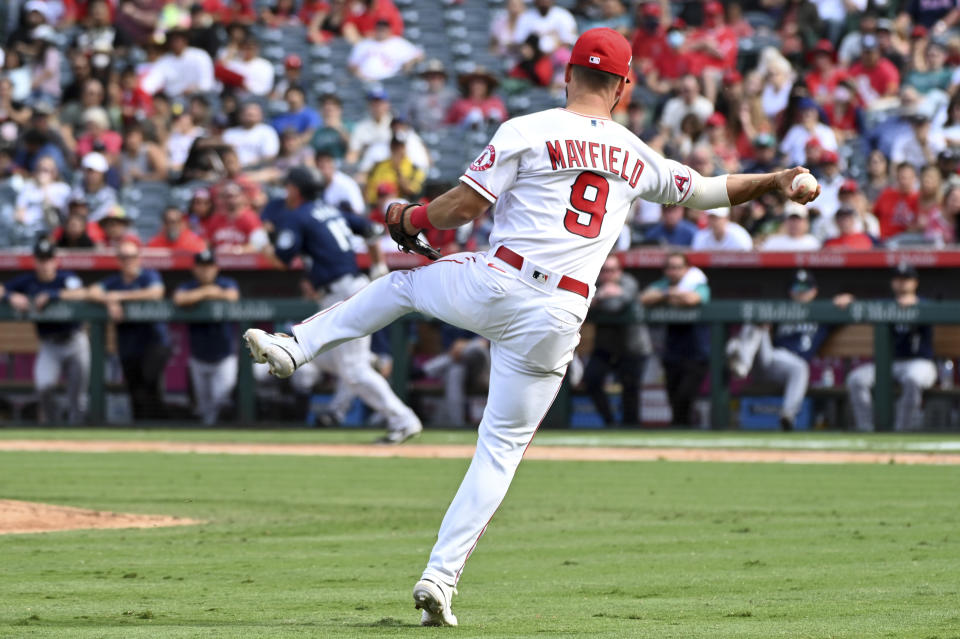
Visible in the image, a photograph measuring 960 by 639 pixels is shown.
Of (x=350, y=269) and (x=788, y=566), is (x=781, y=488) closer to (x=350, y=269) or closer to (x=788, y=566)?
(x=788, y=566)

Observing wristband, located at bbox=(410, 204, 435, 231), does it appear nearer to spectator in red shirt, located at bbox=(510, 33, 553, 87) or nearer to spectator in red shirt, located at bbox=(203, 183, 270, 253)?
spectator in red shirt, located at bbox=(203, 183, 270, 253)

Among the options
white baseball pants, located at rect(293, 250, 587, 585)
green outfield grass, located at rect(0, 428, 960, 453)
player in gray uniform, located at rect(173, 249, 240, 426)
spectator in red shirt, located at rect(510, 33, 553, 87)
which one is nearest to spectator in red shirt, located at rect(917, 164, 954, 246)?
green outfield grass, located at rect(0, 428, 960, 453)

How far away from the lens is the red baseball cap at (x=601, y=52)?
5180 millimetres

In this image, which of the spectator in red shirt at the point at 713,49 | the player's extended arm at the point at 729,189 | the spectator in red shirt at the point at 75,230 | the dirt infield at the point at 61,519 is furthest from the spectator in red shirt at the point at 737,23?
the player's extended arm at the point at 729,189

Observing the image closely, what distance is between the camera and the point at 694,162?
1593 centimetres

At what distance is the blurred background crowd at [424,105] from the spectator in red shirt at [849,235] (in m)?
0.03

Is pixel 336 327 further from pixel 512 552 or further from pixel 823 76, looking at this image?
pixel 823 76

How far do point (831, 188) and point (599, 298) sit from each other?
3079 millimetres

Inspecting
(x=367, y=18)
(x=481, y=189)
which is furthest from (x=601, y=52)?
(x=367, y=18)

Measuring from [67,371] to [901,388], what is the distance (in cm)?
791

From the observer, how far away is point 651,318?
14.4 metres

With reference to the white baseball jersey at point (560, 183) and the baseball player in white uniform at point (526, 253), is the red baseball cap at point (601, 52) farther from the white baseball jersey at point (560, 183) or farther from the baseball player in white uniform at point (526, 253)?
the white baseball jersey at point (560, 183)

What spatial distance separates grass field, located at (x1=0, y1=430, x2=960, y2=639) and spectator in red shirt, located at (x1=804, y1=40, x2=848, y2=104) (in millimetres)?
7513

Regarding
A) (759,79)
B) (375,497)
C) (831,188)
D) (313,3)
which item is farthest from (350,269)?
(313,3)
